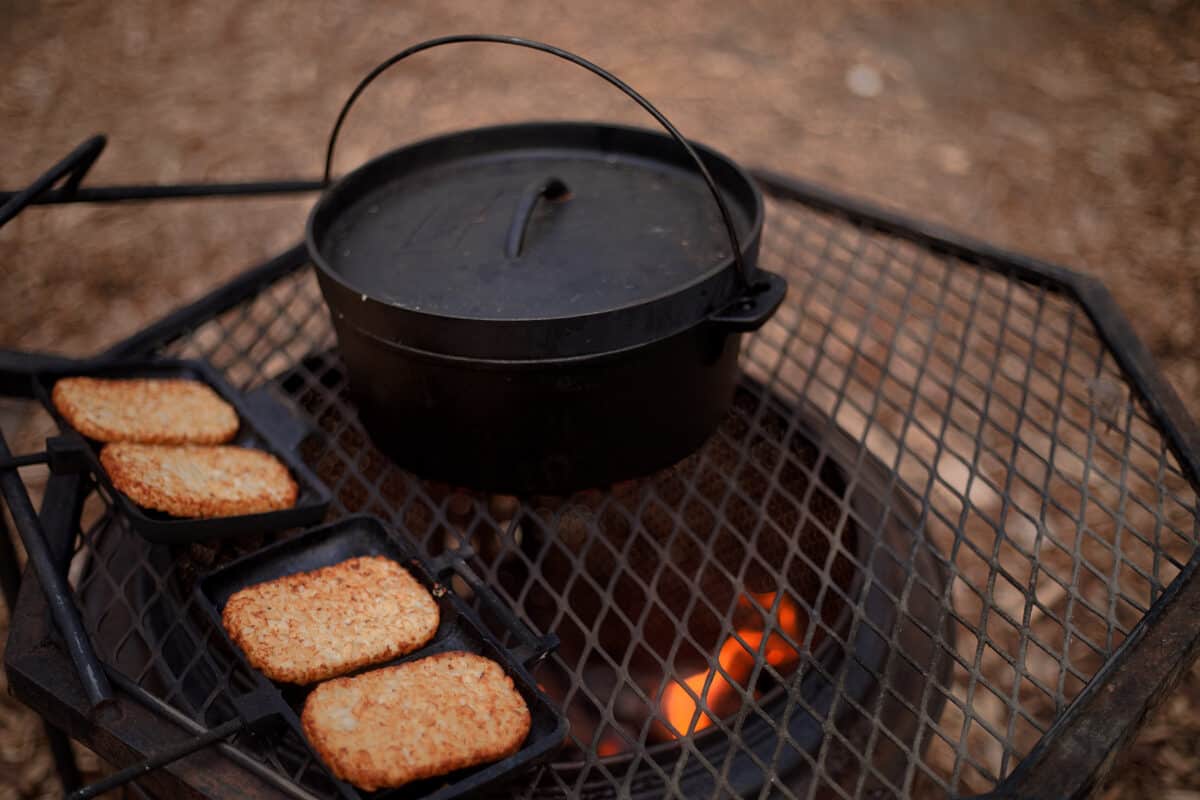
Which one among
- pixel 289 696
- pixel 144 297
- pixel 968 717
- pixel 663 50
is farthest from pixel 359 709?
Result: pixel 663 50

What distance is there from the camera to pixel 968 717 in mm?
1120

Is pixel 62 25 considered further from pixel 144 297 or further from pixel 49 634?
pixel 49 634

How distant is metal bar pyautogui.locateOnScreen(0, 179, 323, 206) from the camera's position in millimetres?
1482

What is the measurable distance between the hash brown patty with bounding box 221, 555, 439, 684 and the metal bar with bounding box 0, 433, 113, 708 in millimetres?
154

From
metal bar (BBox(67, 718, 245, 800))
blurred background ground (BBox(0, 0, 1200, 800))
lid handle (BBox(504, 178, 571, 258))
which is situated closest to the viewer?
metal bar (BBox(67, 718, 245, 800))

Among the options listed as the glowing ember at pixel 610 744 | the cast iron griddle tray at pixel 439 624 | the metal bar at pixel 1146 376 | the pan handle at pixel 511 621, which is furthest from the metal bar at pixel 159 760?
the metal bar at pixel 1146 376

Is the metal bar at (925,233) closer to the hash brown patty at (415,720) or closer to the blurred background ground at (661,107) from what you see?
the hash brown patty at (415,720)

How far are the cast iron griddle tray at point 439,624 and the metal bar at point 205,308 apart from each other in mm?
541

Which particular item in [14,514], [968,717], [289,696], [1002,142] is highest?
[14,514]

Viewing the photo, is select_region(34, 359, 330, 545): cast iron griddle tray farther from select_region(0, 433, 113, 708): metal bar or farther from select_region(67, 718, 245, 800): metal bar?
select_region(67, 718, 245, 800): metal bar

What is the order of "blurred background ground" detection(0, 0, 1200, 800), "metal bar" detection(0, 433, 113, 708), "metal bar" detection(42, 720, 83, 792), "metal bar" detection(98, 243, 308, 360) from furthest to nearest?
1. "blurred background ground" detection(0, 0, 1200, 800)
2. "metal bar" detection(98, 243, 308, 360)
3. "metal bar" detection(42, 720, 83, 792)
4. "metal bar" detection(0, 433, 113, 708)

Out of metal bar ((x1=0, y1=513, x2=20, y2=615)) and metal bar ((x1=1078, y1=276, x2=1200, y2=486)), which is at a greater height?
metal bar ((x1=0, y1=513, x2=20, y2=615))

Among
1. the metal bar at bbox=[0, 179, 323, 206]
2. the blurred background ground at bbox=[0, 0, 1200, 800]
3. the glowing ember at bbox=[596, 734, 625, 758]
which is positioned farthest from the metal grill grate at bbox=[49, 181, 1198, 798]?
the blurred background ground at bbox=[0, 0, 1200, 800]

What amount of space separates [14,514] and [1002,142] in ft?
12.7
